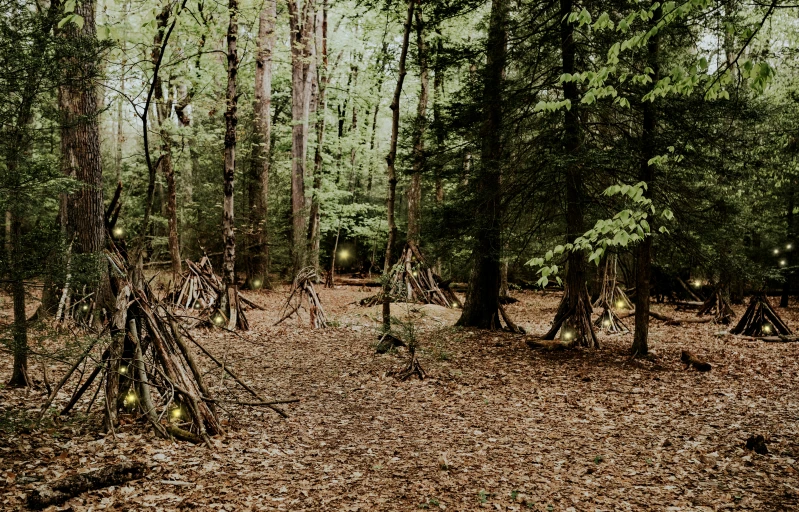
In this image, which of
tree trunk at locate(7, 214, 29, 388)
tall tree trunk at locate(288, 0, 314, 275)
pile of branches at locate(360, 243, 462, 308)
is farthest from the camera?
tall tree trunk at locate(288, 0, 314, 275)

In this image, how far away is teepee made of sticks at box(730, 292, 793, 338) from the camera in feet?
34.7

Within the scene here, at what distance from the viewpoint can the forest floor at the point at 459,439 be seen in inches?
155

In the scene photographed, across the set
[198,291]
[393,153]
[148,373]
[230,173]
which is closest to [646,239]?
[393,153]

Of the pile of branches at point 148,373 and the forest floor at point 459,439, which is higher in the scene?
the pile of branches at point 148,373

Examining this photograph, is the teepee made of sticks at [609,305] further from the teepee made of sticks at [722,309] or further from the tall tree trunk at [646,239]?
the tall tree trunk at [646,239]

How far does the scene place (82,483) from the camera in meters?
3.62

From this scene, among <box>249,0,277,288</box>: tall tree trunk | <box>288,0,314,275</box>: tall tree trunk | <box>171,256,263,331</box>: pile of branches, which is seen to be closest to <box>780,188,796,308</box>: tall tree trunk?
<box>288,0,314,275</box>: tall tree trunk

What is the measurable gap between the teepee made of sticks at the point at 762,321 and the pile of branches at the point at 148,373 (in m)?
11.2

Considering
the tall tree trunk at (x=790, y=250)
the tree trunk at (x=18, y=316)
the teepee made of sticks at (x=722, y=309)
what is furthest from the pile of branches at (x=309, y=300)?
the tall tree trunk at (x=790, y=250)

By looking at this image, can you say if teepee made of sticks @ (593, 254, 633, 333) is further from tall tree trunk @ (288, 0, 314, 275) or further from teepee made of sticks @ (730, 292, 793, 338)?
tall tree trunk @ (288, 0, 314, 275)

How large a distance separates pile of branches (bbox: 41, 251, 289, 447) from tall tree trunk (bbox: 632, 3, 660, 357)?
6827 millimetres

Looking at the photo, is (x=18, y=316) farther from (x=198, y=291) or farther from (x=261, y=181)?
(x=261, y=181)

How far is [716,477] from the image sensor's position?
170 inches

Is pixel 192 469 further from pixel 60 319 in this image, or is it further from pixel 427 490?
pixel 60 319
